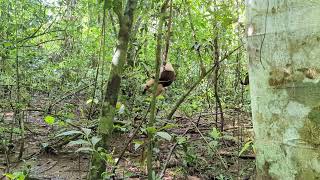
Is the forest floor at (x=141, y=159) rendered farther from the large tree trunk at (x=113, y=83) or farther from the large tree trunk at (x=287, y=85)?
the large tree trunk at (x=287, y=85)

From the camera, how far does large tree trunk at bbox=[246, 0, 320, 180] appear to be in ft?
2.60

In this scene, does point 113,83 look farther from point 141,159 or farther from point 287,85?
point 287,85

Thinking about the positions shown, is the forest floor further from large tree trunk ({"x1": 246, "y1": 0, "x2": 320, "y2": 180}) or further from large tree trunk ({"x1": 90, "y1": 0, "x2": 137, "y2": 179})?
large tree trunk ({"x1": 246, "y1": 0, "x2": 320, "y2": 180})

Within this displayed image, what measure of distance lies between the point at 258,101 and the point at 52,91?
438 cm

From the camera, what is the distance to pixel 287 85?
0.82 metres

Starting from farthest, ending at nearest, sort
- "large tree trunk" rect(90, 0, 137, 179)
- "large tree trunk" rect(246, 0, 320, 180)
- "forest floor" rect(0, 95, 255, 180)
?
"forest floor" rect(0, 95, 255, 180) < "large tree trunk" rect(90, 0, 137, 179) < "large tree trunk" rect(246, 0, 320, 180)

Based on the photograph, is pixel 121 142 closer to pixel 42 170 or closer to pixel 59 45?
pixel 42 170

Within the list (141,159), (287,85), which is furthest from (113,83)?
(287,85)

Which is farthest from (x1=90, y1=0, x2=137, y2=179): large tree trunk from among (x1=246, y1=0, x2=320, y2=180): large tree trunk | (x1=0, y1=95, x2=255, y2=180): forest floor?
(x1=246, y1=0, x2=320, y2=180): large tree trunk

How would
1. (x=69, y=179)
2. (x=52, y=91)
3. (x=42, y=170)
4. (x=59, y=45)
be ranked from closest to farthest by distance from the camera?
(x=69, y=179), (x=42, y=170), (x=52, y=91), (x=59, y=45)

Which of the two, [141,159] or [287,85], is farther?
[141,159]

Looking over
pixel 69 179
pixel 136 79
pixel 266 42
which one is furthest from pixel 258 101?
pixel 136 79

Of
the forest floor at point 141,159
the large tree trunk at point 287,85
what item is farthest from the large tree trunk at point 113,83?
the large tree trunk at point 287,85

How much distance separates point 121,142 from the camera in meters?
3.31
